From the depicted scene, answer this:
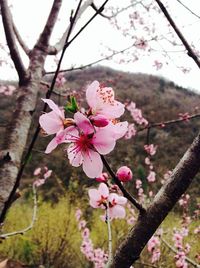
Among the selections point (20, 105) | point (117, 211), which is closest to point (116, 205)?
point (117, 211)

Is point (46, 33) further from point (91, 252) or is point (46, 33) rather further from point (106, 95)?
point (91, 252)

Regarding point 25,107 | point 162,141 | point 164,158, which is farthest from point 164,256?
point 162,141

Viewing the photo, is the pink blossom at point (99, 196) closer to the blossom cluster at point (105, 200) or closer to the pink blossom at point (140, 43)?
the blossom cluster at point (105, 200)

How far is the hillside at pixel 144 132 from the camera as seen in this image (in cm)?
1520

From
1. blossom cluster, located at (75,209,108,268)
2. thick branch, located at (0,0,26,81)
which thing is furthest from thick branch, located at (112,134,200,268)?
blossom cluster, located at (75,209,108,268)

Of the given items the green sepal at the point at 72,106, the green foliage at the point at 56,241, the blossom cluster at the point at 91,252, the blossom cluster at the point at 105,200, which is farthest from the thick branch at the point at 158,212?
the green foliage at the point at 56,241

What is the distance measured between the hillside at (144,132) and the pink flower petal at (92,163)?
9.80 meters

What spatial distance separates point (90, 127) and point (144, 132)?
17.7m

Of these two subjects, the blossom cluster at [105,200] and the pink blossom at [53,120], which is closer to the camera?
the pink blossom at [53,120]

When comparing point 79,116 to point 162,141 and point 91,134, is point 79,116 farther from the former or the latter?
point 162,141

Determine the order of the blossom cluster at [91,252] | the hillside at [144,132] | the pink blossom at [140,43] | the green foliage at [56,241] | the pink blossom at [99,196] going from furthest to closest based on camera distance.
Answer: the hillside at [144,132], the green foliage at [56,241], the blossom cluster at [91,252], the pink blossom at [140,43], the pink blossom at [99,196]

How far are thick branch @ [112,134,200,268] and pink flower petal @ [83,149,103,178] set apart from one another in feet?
0.44

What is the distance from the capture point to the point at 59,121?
836mm

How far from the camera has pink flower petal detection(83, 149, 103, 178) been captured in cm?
86
